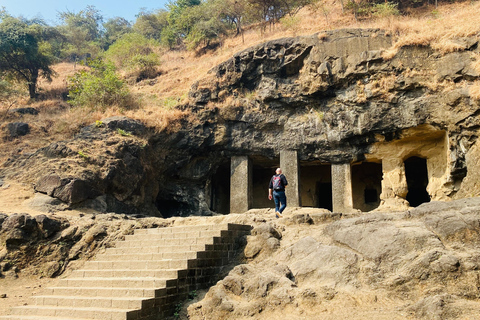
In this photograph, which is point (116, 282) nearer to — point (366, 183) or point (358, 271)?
point (358, 271)

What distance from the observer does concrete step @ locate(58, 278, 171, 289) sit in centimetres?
670

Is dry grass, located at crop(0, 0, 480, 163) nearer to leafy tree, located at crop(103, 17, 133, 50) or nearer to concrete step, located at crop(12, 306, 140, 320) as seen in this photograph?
concrete step, located at crop(12, 306, 140, 320)

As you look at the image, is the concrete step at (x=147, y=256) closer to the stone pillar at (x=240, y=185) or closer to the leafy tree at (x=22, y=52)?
the stone pillar at (x=240, y=185)

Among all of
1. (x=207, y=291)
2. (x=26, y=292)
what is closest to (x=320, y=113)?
(x=207, y=291)

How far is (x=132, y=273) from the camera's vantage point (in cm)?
738

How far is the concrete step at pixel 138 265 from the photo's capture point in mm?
7254

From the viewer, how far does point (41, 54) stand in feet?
81.1

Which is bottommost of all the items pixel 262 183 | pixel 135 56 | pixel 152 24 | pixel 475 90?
pixel 262 183

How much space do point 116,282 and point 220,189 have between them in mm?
12033

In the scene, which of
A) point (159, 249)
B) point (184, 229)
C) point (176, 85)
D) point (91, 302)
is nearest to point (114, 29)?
point (176, 85)

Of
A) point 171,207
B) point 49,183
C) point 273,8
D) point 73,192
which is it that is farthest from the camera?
point 273,8

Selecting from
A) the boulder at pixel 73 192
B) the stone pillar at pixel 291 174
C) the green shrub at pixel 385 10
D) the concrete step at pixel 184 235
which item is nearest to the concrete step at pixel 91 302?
the concrete step at pixel 184 235

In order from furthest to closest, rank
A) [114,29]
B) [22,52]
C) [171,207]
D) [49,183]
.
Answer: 1. [114,29]
2. [22,52]
3. [171,207]
4. [49,183]

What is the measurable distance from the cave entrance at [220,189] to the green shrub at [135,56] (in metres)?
10.7
